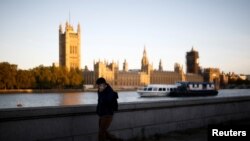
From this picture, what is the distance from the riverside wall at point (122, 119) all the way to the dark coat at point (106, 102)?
785 millimetres

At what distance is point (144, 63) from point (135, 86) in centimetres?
1882

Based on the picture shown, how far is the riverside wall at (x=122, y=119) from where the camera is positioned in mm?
7109

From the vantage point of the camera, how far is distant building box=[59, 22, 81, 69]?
15975 centimetres

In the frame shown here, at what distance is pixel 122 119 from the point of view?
9.16 m

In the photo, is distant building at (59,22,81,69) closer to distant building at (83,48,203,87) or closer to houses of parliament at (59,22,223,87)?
houses of parliament at (59,22,223,87)

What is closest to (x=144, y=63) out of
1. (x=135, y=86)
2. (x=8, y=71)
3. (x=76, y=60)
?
(x=135, y=86)

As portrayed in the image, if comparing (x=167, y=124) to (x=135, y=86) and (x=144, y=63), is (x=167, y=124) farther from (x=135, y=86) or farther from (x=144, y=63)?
(x=144, y=63)

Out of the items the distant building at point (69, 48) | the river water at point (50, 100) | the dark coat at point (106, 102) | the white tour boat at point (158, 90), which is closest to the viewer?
the dark coat at point (106, 102)

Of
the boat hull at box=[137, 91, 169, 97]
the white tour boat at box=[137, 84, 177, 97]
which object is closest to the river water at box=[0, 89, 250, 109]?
the boat hull at box=[137, 91, 169, 97]

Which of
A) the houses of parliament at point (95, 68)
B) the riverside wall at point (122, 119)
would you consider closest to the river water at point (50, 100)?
the riverside wall at point (122, 119)

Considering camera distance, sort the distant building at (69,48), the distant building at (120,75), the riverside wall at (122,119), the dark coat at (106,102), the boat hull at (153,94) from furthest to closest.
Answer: the distant building at (120,75)
the distant building at (69,48)
the boat hull at (153,94)
the dark coat at (106,102)
the riverside wall at (122,119)

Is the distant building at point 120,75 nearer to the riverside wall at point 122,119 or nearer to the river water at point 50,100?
the river water at point 50,100

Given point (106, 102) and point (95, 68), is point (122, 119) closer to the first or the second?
point (106, 102)

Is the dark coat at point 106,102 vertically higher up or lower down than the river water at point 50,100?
higher up
